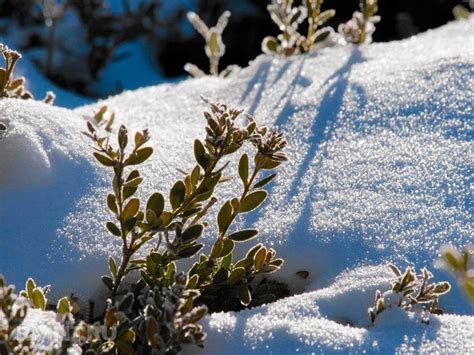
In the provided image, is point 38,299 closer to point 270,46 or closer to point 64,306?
point 64,306

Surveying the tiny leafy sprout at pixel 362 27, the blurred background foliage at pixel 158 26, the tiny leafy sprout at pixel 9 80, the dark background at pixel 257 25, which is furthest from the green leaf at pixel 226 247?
the dark background at pixel 257 25

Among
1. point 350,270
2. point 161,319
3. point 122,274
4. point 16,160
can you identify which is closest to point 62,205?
point 16,160

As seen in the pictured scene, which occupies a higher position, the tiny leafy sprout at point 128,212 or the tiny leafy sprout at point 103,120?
the tiny leafy sprout at point 103,120

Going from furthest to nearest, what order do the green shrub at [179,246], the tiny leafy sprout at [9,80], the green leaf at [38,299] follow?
the tiny leafy sprout at [9,80] → the green leaf at [38,299] → the green shrub at [179,246]

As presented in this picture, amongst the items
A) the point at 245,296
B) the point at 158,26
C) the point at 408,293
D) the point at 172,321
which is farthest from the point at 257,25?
the point at 172,321

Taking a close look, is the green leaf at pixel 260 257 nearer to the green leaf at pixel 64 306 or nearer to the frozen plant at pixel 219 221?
the frozen plant at pixel 219 221

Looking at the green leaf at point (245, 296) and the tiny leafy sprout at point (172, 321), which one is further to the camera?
the green leaf at point (245, 296)
